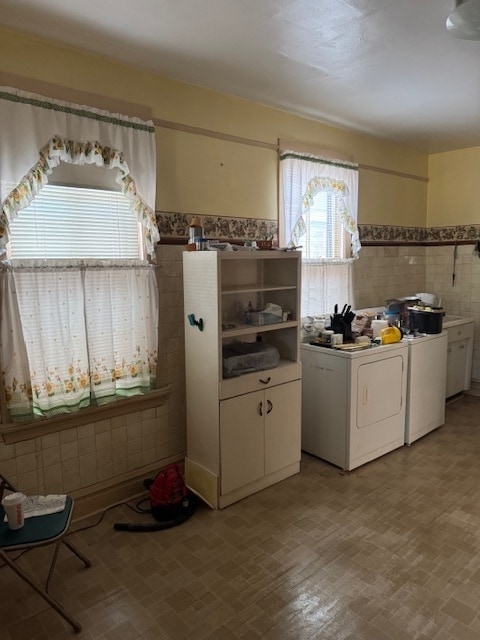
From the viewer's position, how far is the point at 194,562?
7.68 feet

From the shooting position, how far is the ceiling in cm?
210

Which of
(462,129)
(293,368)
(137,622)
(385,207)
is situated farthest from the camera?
(385,207)

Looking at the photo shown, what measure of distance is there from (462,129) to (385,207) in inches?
38.1

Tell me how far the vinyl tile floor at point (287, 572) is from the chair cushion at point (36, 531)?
0.42 m

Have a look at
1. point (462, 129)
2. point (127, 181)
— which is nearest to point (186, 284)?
point (127, 181)

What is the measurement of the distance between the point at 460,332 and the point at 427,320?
1.09 metres

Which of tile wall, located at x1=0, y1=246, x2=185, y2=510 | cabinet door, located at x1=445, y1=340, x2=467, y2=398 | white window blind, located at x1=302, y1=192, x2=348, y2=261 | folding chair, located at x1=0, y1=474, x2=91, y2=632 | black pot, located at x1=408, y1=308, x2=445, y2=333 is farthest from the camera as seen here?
cabinet door, located at x1=445, y1=340, x2=467, y2=398

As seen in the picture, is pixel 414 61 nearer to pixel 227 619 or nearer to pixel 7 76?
pixel 7 76

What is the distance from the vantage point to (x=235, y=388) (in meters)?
2.81

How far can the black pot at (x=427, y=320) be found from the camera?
384 centimetres

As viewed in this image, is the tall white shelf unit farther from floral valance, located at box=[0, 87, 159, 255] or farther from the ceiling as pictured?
the ceiling

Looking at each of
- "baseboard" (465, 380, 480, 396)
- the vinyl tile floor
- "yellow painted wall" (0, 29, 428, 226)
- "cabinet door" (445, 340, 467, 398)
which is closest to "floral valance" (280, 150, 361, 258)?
"yellow painted wall" (0, 29, 428, 226)

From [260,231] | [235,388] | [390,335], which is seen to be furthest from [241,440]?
[260,231]

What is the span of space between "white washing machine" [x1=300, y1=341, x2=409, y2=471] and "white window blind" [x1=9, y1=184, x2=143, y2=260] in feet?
5.22
